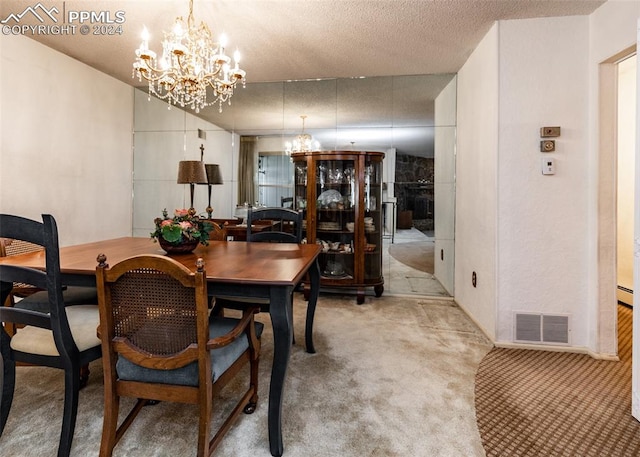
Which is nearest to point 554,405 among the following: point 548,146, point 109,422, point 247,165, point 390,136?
point 548,146

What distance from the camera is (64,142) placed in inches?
136

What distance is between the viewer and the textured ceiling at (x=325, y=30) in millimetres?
2523

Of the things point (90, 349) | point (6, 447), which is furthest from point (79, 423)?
point (90, 349)

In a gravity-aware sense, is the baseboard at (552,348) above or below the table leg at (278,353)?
below

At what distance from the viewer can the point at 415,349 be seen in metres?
2.59

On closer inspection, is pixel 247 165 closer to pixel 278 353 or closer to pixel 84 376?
pixel 84 376

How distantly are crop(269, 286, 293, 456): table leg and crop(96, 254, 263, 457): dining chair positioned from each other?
179 millimetres

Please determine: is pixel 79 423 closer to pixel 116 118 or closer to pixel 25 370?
pixel 25 370

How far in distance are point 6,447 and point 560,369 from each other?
3.05 metres

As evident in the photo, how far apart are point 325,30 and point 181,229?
2.04 m

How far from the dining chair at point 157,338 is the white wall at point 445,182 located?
3.09 meters

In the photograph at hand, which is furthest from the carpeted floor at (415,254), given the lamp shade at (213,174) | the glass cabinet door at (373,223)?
the lamp shade at (213,174)

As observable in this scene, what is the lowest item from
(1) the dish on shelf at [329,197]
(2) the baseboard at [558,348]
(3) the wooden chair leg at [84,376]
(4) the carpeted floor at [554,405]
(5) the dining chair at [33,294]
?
(4) the carpeted floor at [554,405]

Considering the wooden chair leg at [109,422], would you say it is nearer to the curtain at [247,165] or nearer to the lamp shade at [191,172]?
the lamp shade at [191,172]
